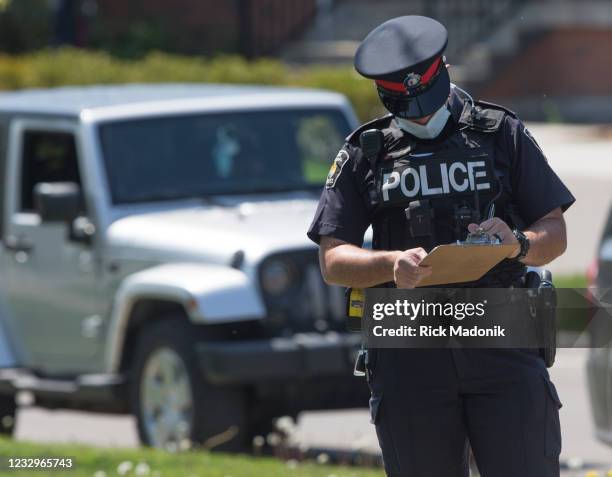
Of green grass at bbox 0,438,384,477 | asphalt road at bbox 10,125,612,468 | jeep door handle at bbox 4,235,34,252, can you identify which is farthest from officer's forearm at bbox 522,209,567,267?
jeep door handle at bbox 4,235,34,252

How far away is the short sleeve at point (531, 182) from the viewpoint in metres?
4.02

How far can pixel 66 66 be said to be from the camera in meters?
19.3

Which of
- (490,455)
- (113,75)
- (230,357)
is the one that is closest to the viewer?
(490,455)

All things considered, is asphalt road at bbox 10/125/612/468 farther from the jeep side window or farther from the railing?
the railing

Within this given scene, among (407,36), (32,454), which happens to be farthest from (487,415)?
(32,454)

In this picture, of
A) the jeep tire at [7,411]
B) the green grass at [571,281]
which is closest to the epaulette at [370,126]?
the jeep tire at [7,411]

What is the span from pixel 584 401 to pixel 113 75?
33.8 ft

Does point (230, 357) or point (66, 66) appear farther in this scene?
point (66, 66)

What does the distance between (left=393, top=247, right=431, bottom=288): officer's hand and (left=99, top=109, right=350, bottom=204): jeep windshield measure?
15.8 ft

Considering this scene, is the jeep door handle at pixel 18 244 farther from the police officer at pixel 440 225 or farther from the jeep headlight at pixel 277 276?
the police officer at pixel 440 225

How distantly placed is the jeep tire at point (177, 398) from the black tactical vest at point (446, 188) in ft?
11.8

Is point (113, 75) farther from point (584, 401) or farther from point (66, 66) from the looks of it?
point (584, 401)

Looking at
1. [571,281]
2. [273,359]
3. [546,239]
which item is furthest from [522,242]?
[571,281]

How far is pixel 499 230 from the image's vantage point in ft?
12.6
